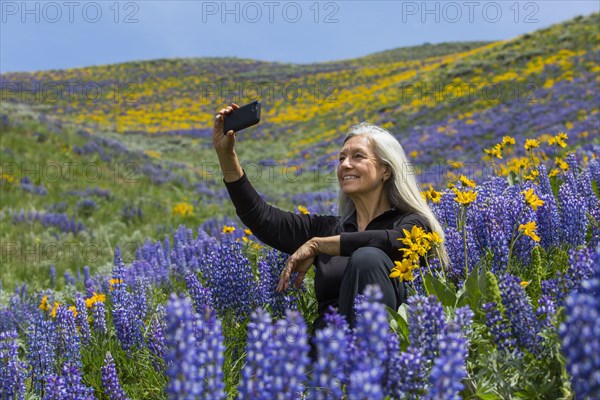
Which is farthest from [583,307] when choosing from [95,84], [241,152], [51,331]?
[95,84]

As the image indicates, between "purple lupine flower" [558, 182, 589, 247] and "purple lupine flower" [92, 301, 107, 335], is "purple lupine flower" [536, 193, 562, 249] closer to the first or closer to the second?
"purple lupine flower" [558, 182, 589, 247]

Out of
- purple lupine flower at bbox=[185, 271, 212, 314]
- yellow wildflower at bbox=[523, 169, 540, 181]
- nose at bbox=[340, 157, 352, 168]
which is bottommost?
purple lupine flower at bbox=[185, 271, 212, 314]

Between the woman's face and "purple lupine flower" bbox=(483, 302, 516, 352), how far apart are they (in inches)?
74.2

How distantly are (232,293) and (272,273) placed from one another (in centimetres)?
43

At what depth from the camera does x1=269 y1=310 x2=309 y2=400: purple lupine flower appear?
152cm

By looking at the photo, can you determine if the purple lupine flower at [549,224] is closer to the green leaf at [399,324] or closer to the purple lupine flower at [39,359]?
the green leaf at [399,324]

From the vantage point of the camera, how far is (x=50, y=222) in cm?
1080

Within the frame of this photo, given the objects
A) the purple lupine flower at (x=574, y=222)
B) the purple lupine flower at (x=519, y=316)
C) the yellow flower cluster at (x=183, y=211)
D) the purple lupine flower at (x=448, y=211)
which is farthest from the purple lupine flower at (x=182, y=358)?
the yellow flower cluster at (x=183, y=211)

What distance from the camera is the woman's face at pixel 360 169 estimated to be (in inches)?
164

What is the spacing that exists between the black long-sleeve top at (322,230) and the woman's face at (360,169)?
0.85ft

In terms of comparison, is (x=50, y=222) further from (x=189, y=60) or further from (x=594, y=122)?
(x=189, y=60)

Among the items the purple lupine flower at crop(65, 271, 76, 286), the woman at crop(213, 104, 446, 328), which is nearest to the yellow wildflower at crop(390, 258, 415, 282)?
the woman at crop(213, 104, 446, 328)

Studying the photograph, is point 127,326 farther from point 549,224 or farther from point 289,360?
point 549,224

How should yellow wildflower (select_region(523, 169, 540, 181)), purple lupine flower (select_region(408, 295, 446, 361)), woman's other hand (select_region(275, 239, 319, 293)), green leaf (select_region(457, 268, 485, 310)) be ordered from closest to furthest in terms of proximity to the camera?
1. purple lupine flower (select_region(408, 295, 446, 361))
2. green leaf (select_region(457, 268, 485, 310))
3. woman's other hand (select_region(275, 239, 319, 293))
4. yellow wildflower (select_region(523, 169, 540, 181))
